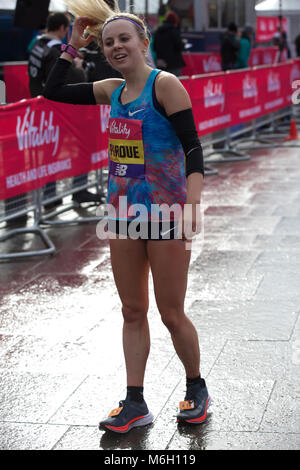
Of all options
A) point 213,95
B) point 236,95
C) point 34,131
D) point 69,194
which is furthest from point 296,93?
point 34,131

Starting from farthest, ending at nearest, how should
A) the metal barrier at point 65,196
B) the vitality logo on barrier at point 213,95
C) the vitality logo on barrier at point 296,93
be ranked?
the vitality logo on barrier at point 296,93 < the vitality logo on barrier at point 213,95 < the metal barrier at point 65,196

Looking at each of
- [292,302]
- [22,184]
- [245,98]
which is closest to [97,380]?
[292,302]

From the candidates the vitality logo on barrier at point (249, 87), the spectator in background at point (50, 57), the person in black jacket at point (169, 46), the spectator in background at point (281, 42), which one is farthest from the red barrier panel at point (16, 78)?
the spectator in background at point (281, 42)

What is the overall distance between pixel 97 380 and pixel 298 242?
3.58m

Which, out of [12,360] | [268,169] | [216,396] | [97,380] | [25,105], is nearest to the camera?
[216,396]

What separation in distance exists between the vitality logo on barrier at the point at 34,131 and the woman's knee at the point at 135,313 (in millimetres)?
3906

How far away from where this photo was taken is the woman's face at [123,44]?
3580 millimetres

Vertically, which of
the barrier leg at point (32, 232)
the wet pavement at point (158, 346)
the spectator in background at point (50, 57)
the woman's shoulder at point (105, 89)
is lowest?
the barrier leg at point (32, 232)

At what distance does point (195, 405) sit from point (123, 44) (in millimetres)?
1809

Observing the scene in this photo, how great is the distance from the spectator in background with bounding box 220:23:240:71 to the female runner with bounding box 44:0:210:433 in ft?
42.8

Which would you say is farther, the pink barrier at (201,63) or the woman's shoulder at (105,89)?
the pink barrier at (201,63)

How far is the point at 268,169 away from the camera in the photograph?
12.1 metres

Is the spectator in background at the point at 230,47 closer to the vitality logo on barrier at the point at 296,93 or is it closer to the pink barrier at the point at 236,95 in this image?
the pink barrier at the point at 236,95
